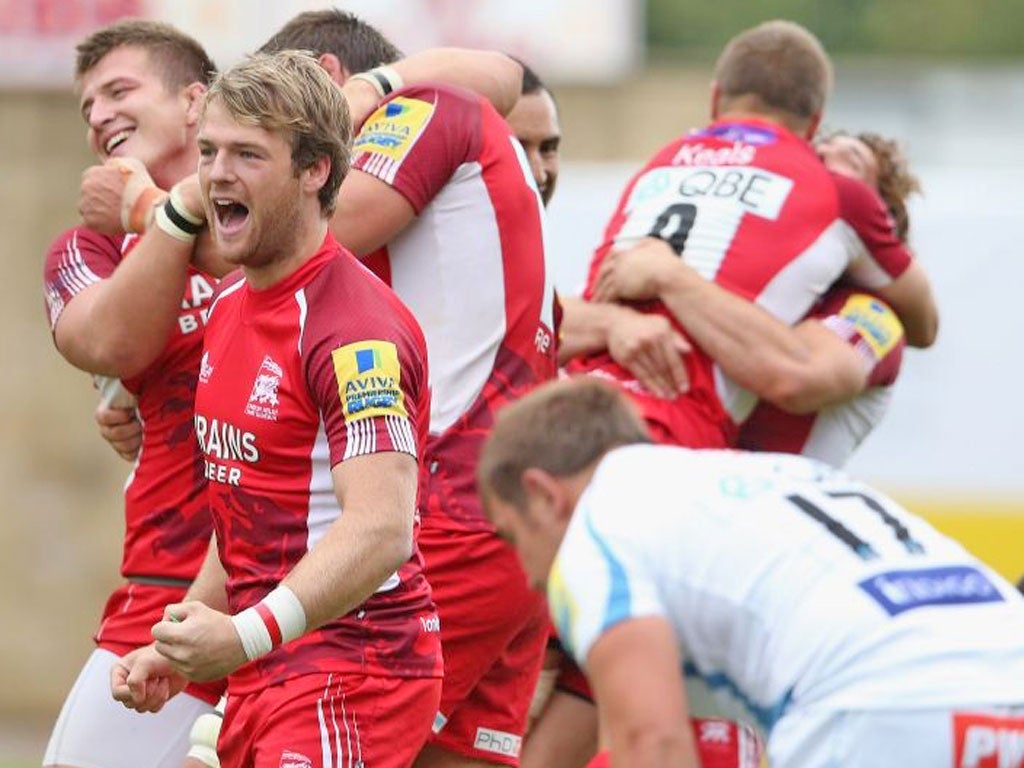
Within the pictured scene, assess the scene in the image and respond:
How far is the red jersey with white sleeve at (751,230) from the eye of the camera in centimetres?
604

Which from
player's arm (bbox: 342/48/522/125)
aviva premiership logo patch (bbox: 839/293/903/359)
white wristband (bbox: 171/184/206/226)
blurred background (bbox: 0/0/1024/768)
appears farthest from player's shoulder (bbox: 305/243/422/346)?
blurred background (bbox: 0/0/1024/768)

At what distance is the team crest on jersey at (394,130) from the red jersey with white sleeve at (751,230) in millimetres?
1318

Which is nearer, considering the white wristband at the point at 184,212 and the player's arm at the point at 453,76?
the white wristband at the point at 184,212

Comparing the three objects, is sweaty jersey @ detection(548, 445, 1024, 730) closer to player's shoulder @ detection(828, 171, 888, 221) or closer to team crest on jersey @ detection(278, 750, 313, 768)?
team crest on jersey @ detection(278, 750, 313, 768)

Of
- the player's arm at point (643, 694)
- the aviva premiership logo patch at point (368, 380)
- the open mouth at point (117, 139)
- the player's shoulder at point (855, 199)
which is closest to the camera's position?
the player's arm at point (643, 694)

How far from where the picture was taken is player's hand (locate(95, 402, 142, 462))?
18.0 ft

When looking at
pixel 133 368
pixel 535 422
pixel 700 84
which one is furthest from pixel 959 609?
pixel 700 84

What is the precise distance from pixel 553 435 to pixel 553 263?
5895mm

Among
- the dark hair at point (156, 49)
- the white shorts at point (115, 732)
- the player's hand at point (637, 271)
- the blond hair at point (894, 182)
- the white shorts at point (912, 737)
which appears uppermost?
the dark hair at point (156, 49)

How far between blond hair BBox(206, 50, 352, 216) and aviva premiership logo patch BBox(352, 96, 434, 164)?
47 centimetres

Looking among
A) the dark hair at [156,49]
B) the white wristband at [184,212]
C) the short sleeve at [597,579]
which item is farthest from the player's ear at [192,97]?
the short sleeve at [597,579]

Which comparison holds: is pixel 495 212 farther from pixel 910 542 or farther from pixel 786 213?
pixel 910 542

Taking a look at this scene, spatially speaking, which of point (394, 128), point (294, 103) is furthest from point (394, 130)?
point (294, 103)

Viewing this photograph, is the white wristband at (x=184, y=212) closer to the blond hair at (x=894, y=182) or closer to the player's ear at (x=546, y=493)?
the player's ear at (x=546, y=493)
